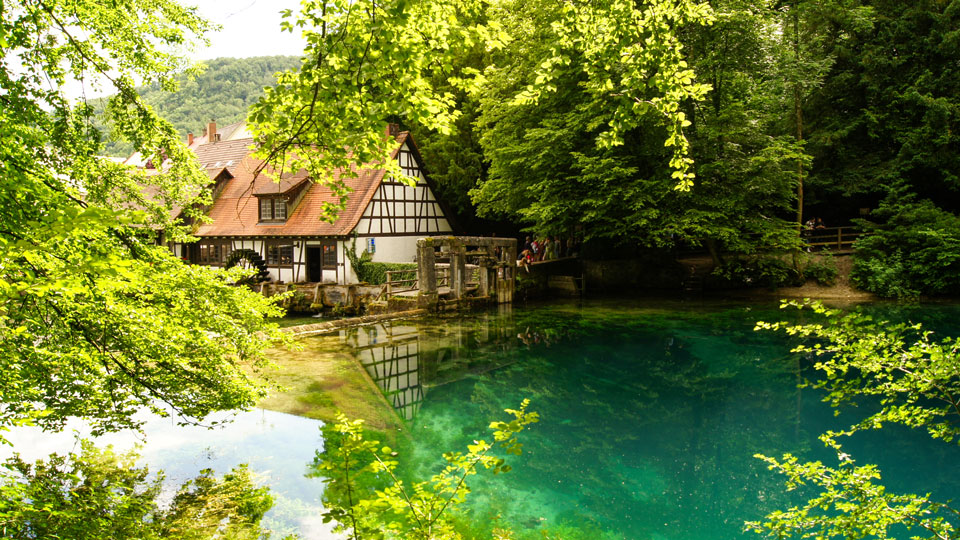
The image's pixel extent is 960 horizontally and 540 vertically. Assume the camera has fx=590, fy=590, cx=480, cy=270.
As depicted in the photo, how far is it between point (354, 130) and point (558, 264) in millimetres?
23079

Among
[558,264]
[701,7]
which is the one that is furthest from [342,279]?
[701,7]

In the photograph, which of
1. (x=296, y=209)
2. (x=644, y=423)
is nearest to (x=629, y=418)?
(x=644, y=423)

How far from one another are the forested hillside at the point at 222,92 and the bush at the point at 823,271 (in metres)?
37.7

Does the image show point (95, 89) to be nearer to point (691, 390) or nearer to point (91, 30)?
point (91, 30)

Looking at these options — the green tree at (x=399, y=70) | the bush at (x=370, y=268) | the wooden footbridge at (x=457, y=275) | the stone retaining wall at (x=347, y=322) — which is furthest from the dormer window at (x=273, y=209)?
the green tree at (x=399, y=70)

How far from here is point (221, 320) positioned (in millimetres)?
6375

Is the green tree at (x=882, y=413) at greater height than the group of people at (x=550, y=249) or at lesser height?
lesser

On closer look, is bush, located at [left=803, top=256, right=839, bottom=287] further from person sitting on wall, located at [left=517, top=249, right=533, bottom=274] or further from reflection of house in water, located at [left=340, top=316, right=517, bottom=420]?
reflection of house in water, located at [left=340, top=316, right=517, bottom=420]

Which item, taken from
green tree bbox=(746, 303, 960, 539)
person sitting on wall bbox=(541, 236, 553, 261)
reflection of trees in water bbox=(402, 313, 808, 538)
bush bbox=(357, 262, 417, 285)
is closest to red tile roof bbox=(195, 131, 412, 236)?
bush bbox=(357, 262, 417, 285)

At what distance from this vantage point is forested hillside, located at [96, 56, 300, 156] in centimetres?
4653

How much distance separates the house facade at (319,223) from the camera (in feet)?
79.0

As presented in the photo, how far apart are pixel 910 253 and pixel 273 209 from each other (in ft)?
83.2

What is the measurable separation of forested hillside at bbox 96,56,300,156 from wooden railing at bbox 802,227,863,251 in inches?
1467

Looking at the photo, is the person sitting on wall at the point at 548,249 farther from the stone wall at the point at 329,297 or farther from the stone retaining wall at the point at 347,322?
the stone wall at the point at 329,297
